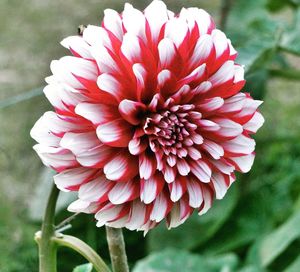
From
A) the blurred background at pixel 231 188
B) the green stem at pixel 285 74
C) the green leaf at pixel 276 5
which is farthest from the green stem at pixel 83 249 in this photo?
the green leaf at pixel 276 5

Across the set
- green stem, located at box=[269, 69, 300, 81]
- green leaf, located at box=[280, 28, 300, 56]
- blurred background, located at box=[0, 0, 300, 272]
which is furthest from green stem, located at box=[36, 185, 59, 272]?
green stem, located at box=[269, 69, 300, 81]

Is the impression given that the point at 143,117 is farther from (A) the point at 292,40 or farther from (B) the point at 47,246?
(A) the point at 292,40

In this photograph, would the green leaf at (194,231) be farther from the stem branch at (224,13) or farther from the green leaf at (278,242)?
the stem branch at (224,13)

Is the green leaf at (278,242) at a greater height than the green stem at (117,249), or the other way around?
the green leaf at (278,242)

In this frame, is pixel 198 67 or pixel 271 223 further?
pixel 271 223

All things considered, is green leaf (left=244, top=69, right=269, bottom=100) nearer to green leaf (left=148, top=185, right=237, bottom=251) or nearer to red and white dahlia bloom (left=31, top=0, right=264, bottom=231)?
green leaf (left=148, top=185, right=237, bottom=251)

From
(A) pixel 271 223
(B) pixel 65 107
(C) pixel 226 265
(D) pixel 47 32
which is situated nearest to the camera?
(B) pixel 65 107

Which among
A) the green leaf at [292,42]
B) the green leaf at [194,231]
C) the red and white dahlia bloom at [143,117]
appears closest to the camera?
the red and white dahlia bloom at [143,117]

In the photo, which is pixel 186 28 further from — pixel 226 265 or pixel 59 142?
pixel 226 265

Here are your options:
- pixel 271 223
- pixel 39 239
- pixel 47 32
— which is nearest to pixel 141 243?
pixel 271 223
